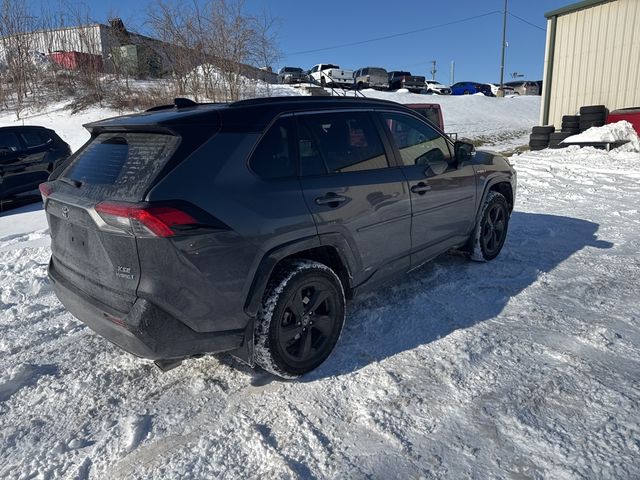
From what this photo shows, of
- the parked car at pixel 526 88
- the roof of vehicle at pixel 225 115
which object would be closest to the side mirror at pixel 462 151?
the roof of vehicle at pixel 225 115

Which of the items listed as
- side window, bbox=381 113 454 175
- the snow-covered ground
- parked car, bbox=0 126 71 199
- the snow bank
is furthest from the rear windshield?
the snow bank

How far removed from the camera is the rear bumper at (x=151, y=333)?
238 centimetres

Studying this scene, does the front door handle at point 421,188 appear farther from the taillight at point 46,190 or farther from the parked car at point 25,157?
the parked car at point 25,157

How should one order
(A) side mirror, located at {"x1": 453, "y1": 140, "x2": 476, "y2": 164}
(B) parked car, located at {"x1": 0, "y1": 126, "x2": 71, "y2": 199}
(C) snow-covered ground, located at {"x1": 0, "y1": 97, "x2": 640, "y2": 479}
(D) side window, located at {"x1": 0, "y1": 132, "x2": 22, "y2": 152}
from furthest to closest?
(D) side window, located at {"x1": 0, "y1": 132, "x2": 22, "y2": 152}
(B) parked car, located at {"x1": 0, "y1": 126, "x2": 71, "y2": 199}
(A) side mirror, located at {"x1": 453, "y1": 140, "x2": 476, "y2": 164}
(C) snow-covered ground, located at {"x1": 0, "y1": 97, "x2": 640, "y2": 479}

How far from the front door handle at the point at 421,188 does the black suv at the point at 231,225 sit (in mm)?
86

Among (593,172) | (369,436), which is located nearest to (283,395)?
(369,436)

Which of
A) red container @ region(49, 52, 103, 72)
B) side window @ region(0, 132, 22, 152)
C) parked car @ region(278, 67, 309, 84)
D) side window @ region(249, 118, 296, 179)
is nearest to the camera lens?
side window @ region(249, 118, 296, 179)

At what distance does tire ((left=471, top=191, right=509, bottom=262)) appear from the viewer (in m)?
4.78

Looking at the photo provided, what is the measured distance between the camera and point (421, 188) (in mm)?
3807

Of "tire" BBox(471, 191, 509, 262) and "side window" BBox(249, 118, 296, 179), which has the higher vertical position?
"side window" BBox(249, 118, 296, 179)

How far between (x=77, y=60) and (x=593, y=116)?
66.3ft

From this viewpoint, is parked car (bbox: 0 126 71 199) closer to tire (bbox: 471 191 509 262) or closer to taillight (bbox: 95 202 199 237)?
taillight (bbox: 95 202 199 237)

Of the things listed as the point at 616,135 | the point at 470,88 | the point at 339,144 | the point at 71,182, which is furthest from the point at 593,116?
the point at 470,88

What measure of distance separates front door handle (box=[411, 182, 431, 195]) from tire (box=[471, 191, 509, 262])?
1.15 m
